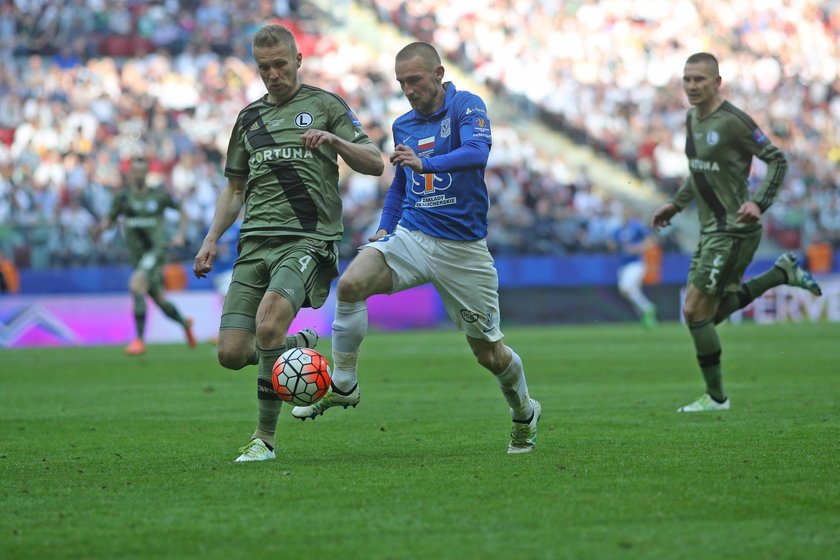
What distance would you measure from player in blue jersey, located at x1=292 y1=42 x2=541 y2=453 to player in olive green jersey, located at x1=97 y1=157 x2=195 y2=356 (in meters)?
11.5

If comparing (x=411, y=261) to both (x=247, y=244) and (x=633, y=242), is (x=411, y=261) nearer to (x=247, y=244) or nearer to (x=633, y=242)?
(x=247, y=244)

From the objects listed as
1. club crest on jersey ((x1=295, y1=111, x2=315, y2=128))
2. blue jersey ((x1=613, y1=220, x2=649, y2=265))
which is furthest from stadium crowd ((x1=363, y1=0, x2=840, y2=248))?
club crest on jersey ((x1=295, y1=111, x2=315, y2=128))

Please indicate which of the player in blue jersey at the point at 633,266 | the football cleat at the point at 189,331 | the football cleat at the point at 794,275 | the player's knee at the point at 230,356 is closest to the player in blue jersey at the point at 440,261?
the player's knee at the point at 230,356

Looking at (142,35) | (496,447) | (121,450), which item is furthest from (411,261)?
(142,35)

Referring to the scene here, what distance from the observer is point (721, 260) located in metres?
10.9

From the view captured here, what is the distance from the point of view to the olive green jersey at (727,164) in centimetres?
1060

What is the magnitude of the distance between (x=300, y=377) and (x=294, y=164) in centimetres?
129

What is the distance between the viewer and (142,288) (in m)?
19.4

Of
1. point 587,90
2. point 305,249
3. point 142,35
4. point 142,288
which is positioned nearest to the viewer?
point 305,249

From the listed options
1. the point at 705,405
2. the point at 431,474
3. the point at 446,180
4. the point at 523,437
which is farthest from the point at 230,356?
the point at 705,405

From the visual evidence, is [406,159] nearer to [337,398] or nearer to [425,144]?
[425,144]

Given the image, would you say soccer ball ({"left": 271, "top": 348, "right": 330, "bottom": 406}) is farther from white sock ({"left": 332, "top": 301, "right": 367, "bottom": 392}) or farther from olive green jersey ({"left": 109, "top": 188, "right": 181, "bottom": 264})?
olive green jersey ({"left": 109, "top": 188, "right": 181, "bottom": 264})

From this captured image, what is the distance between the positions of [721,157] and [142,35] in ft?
77.2

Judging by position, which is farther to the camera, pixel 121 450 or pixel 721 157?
pixel 721 157
